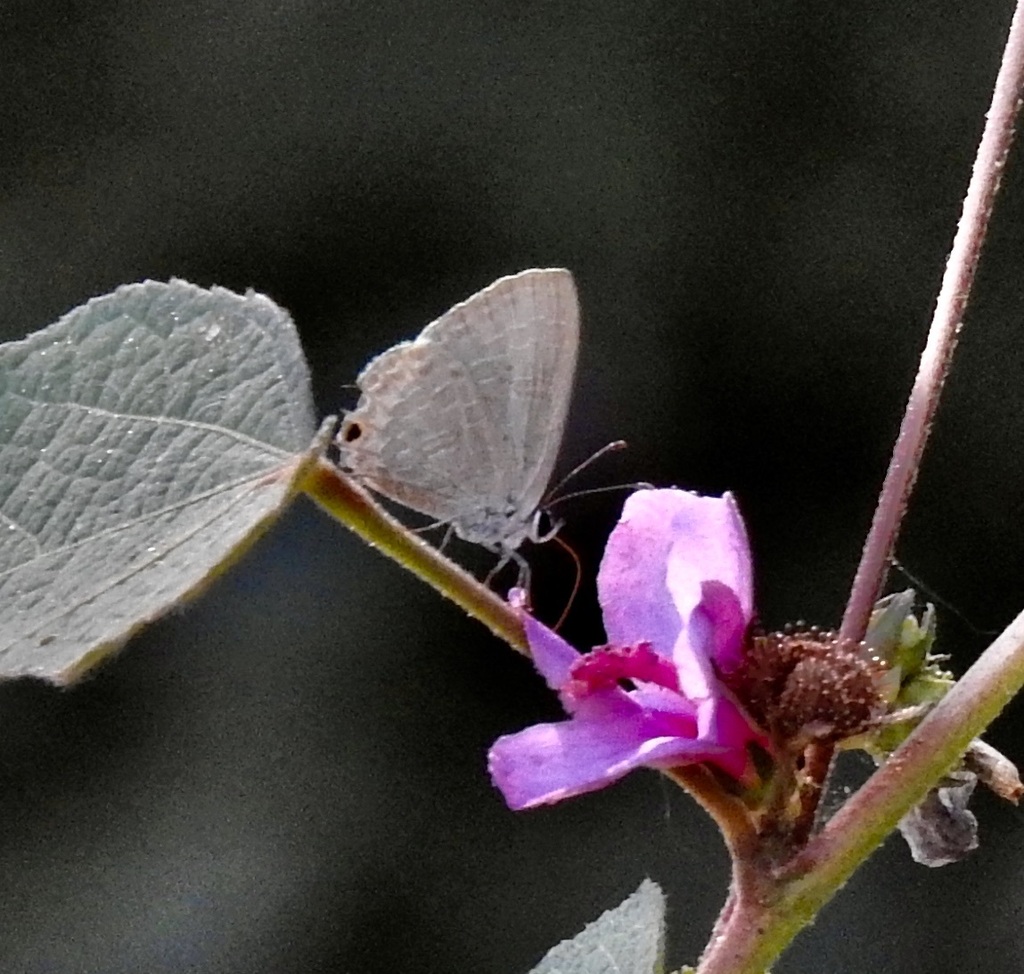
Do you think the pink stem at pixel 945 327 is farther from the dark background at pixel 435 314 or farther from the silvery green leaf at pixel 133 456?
the dark background at pixel 435 314

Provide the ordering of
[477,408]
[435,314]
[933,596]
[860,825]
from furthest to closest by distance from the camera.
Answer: [435,314], [933,596], [477,408], [860,825]

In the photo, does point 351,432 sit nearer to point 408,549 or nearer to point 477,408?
point 477,408

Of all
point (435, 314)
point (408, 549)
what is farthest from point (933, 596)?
point (408, 549)

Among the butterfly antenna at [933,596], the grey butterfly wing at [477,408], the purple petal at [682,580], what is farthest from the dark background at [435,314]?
the purple petal at [682,580]

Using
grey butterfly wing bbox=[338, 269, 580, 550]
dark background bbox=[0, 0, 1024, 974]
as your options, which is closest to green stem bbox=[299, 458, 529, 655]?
grey butterfly wing bbox=[338, 269, 580, 550]

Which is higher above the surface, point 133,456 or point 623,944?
point 133,456

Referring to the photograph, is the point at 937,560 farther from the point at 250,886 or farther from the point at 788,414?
the point at 250,886

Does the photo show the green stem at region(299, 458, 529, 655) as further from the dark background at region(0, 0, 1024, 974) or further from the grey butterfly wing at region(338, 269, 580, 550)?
the dark background at region(0, 0, 1024, 974)
